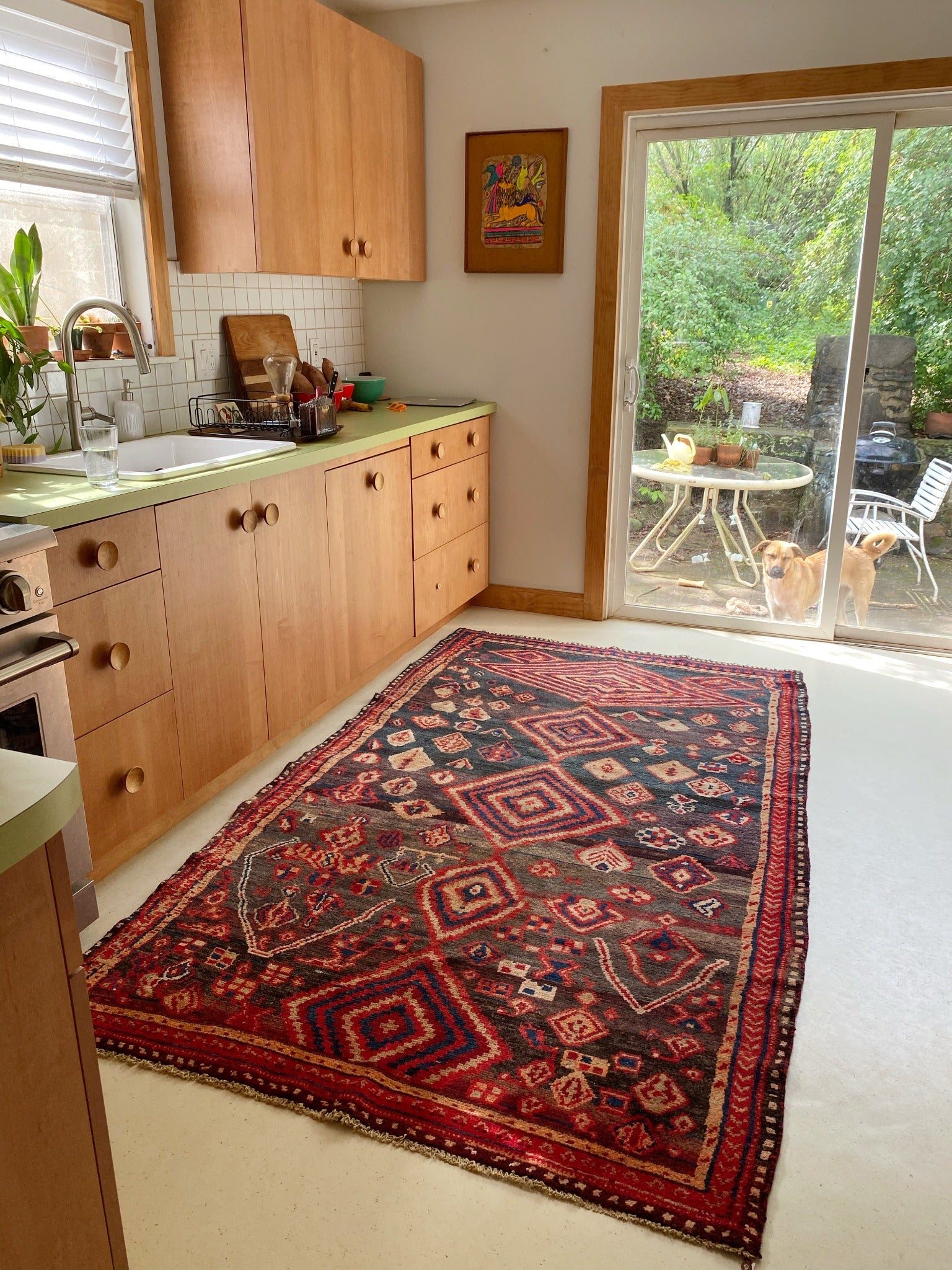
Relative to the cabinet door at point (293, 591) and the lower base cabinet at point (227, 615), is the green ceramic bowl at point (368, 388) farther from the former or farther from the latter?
the cabinet door at point (293, 591)

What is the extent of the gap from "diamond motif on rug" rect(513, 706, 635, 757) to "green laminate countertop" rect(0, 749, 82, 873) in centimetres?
213

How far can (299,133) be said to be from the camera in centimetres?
311

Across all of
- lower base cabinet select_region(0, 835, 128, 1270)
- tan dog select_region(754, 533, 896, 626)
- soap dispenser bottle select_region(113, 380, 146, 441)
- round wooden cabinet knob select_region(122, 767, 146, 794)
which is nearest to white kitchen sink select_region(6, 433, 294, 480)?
soap dispenser bottle select_region(113, 380, 146, 441)

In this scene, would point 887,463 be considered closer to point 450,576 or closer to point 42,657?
point 450,576

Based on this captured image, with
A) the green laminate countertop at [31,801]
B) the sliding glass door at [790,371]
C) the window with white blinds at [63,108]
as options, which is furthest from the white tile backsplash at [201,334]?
the green laminate countertop at [31,801]

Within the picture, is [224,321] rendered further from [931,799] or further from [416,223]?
[931,799]

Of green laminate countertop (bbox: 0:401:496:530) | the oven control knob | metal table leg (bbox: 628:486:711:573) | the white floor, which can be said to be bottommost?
the white floor

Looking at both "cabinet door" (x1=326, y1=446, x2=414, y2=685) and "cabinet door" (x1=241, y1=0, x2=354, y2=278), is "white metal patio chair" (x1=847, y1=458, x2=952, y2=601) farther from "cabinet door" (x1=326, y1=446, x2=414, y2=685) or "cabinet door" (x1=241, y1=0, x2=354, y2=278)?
"cabinet door" (x1=241, y1=0, x2=354, y2=278)

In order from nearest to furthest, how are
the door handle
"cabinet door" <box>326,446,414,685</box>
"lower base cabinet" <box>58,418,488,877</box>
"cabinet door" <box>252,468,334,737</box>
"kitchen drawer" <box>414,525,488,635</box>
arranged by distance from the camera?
"lower base cabinet" <box>58,418,488,877</box>, "cabinet door" <box>252,468,334,737</box>, "cabinet door" <box>326,446,414,685</box>, "kitchen drawer" <box>414,525,488,635</box>, the door handle

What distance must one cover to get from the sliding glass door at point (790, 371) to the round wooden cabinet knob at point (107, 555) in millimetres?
2521

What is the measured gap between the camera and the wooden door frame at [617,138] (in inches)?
131

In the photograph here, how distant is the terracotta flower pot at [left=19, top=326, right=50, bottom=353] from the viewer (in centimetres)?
242

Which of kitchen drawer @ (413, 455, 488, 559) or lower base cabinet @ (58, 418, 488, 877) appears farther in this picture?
kitchen drawer @ (413, 455, 488, 559)

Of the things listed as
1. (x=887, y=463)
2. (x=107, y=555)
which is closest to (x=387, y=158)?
(x=887, y=463)
